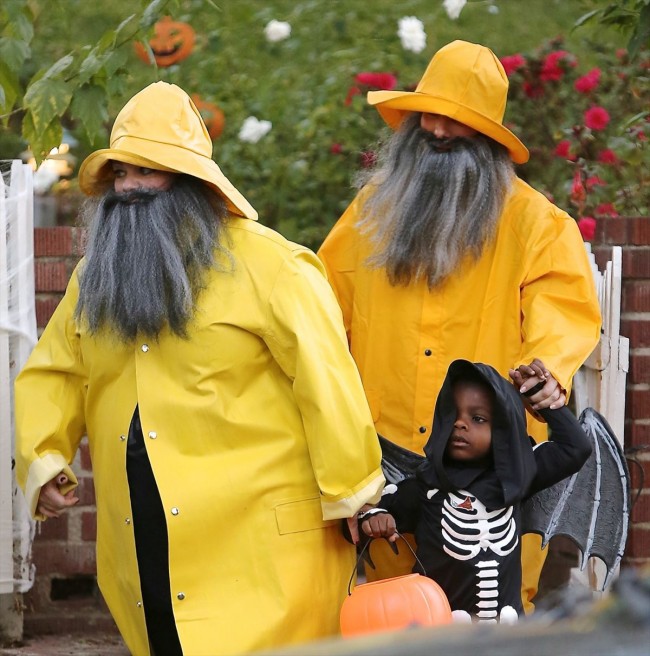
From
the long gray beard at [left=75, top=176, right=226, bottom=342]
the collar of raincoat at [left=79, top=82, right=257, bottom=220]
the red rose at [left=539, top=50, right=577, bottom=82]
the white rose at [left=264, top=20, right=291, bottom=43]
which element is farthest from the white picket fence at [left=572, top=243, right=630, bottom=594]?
the white rose at [left=264, top=20, right=291, bottom=43]

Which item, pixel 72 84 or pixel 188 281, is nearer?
pixel 188 281

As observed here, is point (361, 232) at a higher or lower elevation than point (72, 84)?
lower

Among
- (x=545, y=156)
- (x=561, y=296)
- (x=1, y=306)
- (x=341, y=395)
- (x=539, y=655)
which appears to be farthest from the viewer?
(x=545, y=156)

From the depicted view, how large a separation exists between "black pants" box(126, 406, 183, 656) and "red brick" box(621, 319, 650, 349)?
193 centimetres

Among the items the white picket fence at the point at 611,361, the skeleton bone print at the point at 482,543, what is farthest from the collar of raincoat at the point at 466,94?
the skeleton bone print at the point at 482,543

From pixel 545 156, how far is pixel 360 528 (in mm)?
2976

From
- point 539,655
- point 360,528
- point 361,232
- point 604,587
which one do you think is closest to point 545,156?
point 361,232

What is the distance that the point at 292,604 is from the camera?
3.61 metres

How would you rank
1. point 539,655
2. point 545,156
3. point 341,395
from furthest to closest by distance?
point 545,156 < point 341,395 < point 539,655

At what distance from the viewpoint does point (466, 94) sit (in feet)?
13.9

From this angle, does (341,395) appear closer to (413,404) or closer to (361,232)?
(413,404)

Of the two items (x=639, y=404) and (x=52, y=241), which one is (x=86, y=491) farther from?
(x=639, y=404)

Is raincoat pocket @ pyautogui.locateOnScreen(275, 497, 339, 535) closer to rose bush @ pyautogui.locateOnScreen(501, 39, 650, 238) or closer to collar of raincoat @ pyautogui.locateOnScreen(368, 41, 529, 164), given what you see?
collar of raincoat @ pyautogui.locateOnScreen(368, 41, 529, 164)

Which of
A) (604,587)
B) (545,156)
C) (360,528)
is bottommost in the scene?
(604,587)
